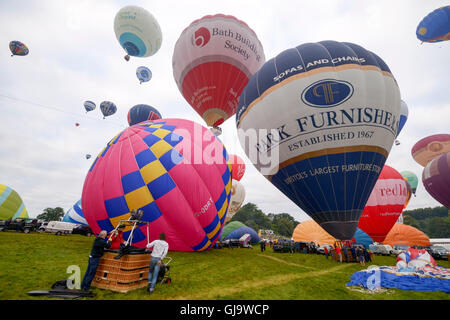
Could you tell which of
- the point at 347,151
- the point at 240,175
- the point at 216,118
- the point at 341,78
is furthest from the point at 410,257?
the point at 240,175

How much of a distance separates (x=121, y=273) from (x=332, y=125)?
823 cm

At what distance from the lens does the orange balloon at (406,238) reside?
23.5m

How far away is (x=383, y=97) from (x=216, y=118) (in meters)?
9.91

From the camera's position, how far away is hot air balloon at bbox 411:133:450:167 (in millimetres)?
25578

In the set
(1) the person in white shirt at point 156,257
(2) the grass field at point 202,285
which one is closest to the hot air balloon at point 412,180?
(2) the grass field at point 202,285

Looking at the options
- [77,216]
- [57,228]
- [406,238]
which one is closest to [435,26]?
[406,238]

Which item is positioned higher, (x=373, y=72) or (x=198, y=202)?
Result: (x=373, y=72)

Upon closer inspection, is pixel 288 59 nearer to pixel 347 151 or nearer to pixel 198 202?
pixel 347 151

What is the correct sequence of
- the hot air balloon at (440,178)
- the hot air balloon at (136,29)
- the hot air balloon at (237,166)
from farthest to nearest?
1. the hot air balloon at (237,166)
2. the hot air balloon at (440,178)
3. the hot air balloon at (136,29)

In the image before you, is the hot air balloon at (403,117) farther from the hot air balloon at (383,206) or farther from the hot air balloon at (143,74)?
the hot air balloon at (143,74)

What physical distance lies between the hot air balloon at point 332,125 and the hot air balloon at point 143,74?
20186 millimetres

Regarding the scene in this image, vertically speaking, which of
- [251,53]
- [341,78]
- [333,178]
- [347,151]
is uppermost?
[251,53]

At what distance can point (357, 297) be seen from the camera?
457 cm

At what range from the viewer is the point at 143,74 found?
80.7 ft
